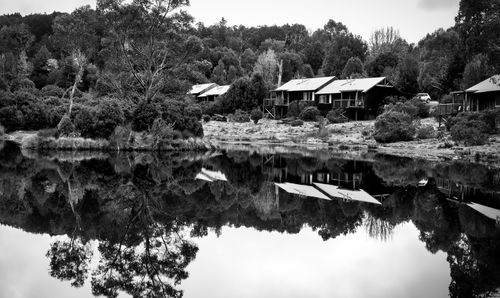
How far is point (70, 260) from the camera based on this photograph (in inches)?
329

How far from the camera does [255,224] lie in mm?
12117

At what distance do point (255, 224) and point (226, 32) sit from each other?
447 feet

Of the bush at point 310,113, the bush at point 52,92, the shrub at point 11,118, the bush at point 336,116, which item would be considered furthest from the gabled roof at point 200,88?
the shrub at point 11,118

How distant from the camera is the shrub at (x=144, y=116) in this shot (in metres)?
35.8

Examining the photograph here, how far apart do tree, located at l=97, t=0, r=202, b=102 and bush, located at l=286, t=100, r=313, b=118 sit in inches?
1178

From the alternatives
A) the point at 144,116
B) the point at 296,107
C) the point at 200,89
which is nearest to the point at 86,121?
the point at 144,116

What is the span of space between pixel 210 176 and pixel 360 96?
46.5m

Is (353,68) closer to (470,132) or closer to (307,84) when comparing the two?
(307,84)

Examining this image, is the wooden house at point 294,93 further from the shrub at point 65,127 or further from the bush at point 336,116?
the shrub at point 65,127

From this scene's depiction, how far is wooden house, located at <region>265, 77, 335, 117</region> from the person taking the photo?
233 ft

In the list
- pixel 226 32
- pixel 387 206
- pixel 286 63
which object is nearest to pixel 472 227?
pixel 387 206

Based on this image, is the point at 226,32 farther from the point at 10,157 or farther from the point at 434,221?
the point at 434,221

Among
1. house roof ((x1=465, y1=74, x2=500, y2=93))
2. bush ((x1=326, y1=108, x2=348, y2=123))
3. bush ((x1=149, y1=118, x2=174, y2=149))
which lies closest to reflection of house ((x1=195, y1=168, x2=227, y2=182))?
bush ((x1=149, y1=118, x2=174, y2=149))

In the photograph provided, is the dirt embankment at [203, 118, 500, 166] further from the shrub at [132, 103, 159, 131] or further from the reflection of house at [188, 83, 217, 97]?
the reflection of house at [188, 83, 217, 97]
